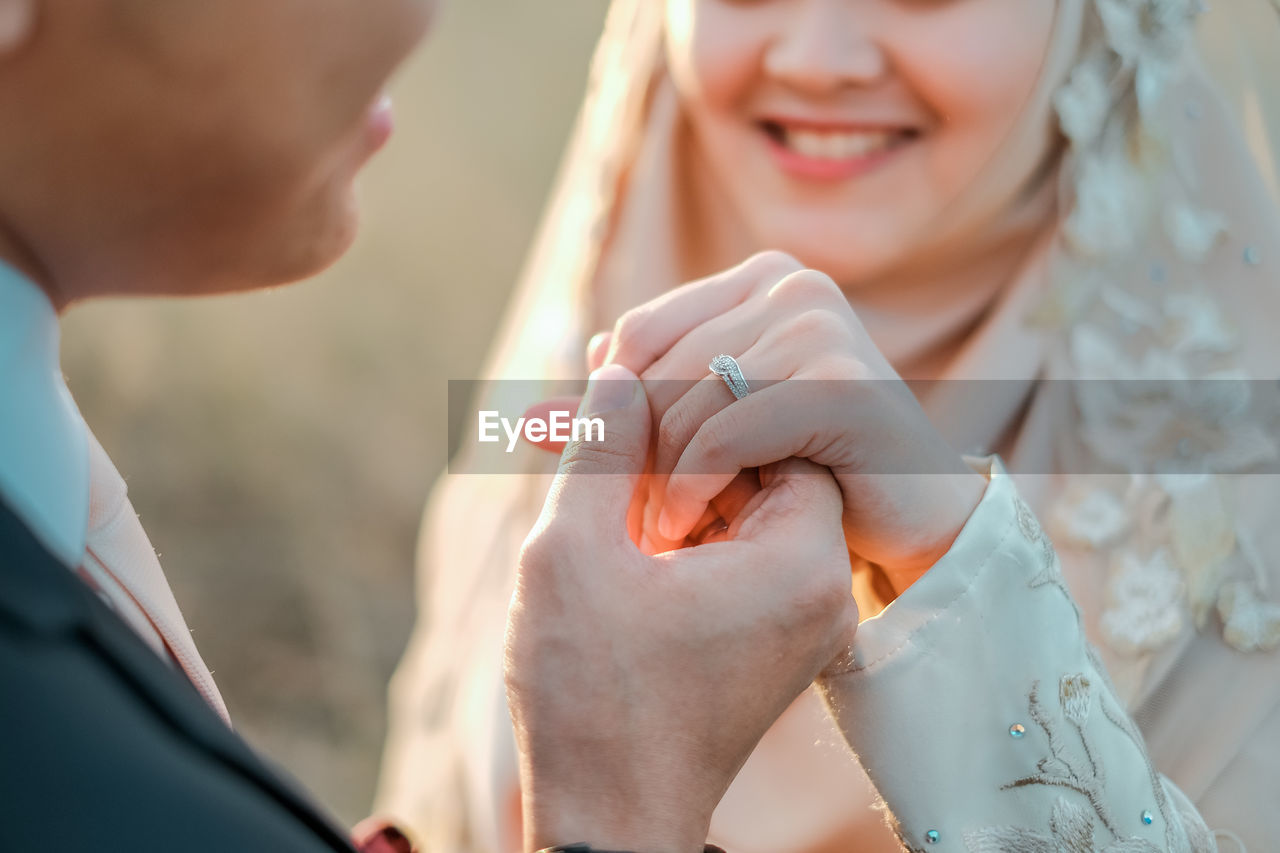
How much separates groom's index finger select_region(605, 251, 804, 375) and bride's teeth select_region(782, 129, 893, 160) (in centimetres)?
36

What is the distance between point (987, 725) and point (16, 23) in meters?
0.73

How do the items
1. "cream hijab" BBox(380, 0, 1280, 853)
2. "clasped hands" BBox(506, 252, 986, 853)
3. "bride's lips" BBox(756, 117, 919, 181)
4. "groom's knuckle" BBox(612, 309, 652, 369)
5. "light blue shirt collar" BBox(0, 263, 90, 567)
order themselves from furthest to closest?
"bride's lips" BBox(756, 117, 919, 181) < "cream hijab" BBox(380, 0, 1280, 853) < "groom's knuckle" BBox(612, 309, 652, 369) < "clasped hands" BBox(506, 252, 986, 853) < "light blue shirt collar" BBox(0, 263, 90, 567)

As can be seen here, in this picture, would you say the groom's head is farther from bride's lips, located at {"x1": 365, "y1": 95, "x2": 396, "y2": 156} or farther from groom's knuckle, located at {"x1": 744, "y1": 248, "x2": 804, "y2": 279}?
groom's knuckle, located at {"x1": 744, "y1": 248, "x2": 804, "y2": 279}

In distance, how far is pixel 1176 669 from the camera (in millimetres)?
1042

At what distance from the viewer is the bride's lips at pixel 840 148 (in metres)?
1.16

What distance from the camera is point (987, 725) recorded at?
75cm

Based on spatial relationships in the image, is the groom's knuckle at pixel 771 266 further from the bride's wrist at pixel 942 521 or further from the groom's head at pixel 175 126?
the groom's head at pixel 175 126

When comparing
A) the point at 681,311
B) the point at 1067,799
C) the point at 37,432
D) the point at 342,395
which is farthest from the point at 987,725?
the point at 342,395

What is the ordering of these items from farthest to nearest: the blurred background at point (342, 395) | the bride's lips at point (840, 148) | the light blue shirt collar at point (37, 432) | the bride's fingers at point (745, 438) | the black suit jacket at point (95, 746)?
the blurred background at point (342, 395) → the bride's lips at point (840, 148) → the bride's fingers at point (745, 438) → the light blue shirt collar at point (37, 432) → the black suit jacket at point (95, 746)

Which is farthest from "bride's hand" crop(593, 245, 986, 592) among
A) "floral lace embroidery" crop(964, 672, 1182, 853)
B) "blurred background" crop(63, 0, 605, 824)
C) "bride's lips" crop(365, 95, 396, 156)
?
"blurred background" crop(63, 0, 605, 824)

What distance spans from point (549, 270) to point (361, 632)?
172 cm

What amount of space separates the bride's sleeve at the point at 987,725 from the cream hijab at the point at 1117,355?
0.63 ft

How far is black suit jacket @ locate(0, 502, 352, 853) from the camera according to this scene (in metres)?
0.40

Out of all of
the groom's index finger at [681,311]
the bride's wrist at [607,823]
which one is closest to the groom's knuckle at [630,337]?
the groom's index finger at [681,311]
